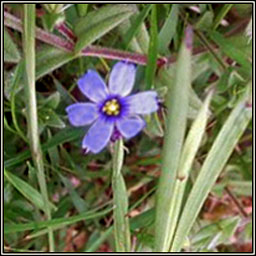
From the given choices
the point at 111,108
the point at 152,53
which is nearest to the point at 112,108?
the point at 111,108

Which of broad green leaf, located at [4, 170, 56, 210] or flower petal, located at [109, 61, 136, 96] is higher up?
flower petal, located at [109, 61, 136, 96]

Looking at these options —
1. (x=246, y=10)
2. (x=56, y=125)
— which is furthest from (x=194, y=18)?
(x=56, y=125)

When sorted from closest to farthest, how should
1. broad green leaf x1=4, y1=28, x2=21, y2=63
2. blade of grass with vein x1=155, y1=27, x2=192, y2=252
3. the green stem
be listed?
blade of grass with vein x1=155, y1=27, x2=192, y2=252
the green stem
broad green leaf x1=4, y1=28, x2=21, y2=63

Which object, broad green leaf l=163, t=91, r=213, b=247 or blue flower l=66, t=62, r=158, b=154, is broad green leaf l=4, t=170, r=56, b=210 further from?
broad green leaf l=163, t=91, r=213, b=247

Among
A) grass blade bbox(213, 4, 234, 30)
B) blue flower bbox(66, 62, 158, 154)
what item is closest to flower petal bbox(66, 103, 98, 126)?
blue flower bbox(66, 62, 158, 154)

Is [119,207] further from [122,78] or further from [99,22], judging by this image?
[99,22]

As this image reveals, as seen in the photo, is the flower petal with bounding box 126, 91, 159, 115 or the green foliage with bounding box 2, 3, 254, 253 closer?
Result: the green foliage with bounding box 2, 3, 254, 253

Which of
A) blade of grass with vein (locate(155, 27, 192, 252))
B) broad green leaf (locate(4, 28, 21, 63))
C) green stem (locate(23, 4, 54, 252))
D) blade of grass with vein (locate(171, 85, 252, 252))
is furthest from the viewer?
broad green leaf (locate(4, 28, 21, 63))

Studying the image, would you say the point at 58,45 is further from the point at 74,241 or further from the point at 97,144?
the point at 74,241

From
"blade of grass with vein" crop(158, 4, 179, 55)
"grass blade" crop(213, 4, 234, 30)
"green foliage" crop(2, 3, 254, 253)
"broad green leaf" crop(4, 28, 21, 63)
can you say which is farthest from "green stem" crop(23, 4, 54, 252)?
"grass blade" crop(213, 4, 234, 30)

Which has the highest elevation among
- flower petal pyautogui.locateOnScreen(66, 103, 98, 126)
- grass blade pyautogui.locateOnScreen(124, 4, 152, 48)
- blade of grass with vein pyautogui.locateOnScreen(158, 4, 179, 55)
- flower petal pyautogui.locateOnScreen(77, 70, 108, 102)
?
blade of grass with vein pyautogui.locateOnScreen(158, 4, 179, 55)
